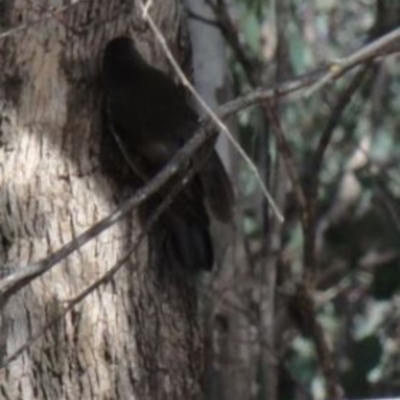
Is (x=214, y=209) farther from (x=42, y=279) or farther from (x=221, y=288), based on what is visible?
(x=221, y=288)

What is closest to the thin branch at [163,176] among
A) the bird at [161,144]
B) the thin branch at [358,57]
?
the thin branch at [358,57]

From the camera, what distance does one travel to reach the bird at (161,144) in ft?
12.1

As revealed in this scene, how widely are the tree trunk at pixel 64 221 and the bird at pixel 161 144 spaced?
0.16 feet

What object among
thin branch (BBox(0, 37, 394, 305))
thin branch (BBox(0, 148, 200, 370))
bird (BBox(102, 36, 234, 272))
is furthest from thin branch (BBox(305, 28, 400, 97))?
bird (BBox(102, 36, 234, 272))

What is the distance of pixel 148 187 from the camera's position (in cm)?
320

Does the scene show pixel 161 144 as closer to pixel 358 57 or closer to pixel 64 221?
pixel 64 221

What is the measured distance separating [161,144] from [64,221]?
26cm

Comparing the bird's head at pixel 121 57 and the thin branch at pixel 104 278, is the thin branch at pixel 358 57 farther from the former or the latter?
the bird's head at pixel 121 57

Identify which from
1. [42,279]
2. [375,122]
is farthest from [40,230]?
[375,122]

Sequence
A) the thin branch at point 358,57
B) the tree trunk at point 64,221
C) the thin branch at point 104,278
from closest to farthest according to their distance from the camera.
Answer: the thin branch at point 358,57 < the thin branch at point 104,278 < the tree trunk at point 64,221

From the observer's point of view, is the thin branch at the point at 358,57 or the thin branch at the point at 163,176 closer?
the thin branch at the point at 358,57

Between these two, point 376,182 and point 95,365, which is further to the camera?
point 376,182

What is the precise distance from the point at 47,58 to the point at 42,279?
0.46 metres

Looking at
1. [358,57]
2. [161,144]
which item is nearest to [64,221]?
[161,144]
